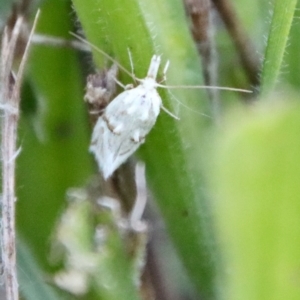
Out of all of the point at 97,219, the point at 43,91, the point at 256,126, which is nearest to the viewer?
the point at 256,126

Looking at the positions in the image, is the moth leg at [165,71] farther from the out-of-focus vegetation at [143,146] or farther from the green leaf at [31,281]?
the green leaf at [31,281]

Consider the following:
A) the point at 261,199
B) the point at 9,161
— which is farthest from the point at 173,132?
the point at 261,199

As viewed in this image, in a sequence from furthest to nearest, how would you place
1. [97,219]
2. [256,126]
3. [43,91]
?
[43,91] < [97,219] < [256,126]

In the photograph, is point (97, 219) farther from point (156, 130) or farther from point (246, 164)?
point (246, 164)

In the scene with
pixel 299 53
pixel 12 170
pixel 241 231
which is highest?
pixel 299 53

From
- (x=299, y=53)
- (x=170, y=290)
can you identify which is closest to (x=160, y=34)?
(x=299, y=53)

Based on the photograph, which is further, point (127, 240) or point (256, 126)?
point (127, 240)
